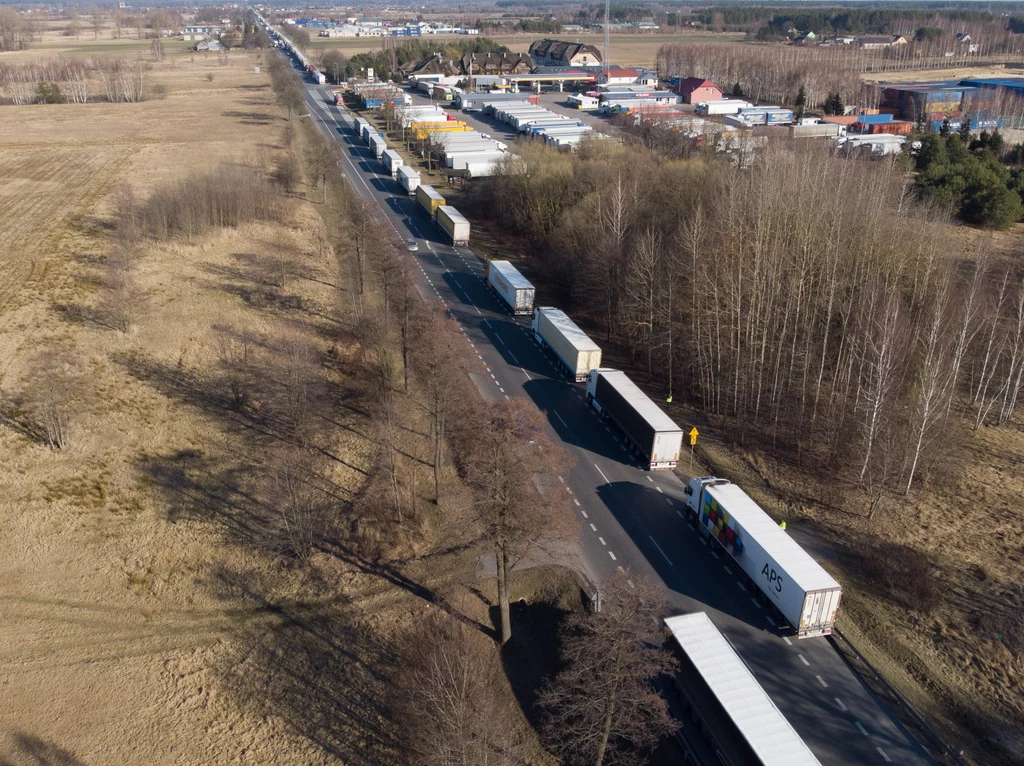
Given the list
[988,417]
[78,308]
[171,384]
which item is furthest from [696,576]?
[78,308]

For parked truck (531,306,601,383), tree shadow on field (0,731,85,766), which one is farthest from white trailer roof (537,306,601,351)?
tree shadow on field (0,731,85,766)

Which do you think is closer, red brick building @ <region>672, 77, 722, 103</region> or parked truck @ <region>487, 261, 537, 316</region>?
parked truck @ <region>487, 261, 537, 316</region>

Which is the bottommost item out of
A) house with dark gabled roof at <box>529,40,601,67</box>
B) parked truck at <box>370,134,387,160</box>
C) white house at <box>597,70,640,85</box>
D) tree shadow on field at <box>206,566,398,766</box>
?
tree shadow on field at <box>206,566,398,766</box>

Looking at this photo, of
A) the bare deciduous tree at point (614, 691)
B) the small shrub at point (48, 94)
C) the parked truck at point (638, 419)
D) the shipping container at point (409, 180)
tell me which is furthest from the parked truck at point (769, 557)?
the small shrub at point (48, 94)

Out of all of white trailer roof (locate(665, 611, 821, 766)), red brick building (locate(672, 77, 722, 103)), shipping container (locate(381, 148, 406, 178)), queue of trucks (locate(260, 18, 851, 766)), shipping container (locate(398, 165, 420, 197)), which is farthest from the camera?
red brick building (locate(672, 77, 722, 103))

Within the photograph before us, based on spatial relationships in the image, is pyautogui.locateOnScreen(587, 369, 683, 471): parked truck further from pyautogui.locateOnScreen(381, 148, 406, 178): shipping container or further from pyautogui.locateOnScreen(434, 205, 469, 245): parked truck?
pyautogui.locateOnScreen(381, 148, 406, 178): shipping container

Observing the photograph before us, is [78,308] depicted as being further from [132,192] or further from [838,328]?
[838,328]
